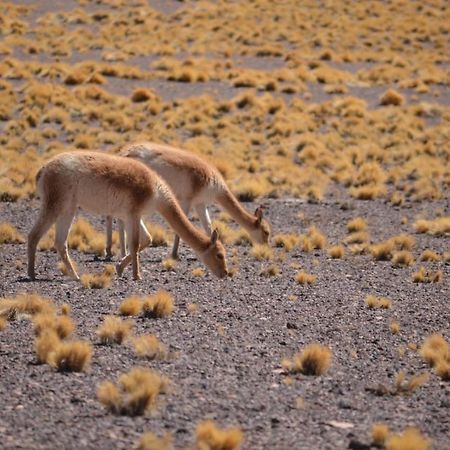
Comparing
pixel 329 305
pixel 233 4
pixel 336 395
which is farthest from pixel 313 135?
pixel 233 4

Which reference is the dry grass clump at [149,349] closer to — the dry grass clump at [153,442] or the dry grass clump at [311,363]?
the dry grass clump at [311,363]

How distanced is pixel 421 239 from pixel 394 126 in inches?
483

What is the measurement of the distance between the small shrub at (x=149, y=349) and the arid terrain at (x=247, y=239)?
2.0 inches

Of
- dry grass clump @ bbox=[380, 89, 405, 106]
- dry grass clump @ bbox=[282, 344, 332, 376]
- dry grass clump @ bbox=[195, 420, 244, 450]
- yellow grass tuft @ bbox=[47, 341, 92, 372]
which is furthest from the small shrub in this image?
dry grass clump @ bbox=[380, 89, 405, 106]

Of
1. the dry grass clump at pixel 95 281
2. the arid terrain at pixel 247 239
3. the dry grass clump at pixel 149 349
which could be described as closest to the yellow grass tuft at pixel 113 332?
the arid terrain at pixel 247 239

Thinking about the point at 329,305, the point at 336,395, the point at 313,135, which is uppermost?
the point at 336,395

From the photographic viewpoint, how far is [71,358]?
7.39 metres

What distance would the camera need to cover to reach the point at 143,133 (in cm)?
2495

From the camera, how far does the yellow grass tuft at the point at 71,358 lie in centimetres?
738

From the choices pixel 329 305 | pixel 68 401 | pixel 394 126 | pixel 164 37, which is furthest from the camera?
pixel 164 37

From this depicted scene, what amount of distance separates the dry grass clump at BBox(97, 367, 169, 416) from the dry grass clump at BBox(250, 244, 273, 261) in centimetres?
657

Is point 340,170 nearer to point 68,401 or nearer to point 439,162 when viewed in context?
point 439,162

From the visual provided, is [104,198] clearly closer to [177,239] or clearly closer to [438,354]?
[177,239]

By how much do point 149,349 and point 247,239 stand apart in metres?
7.33
